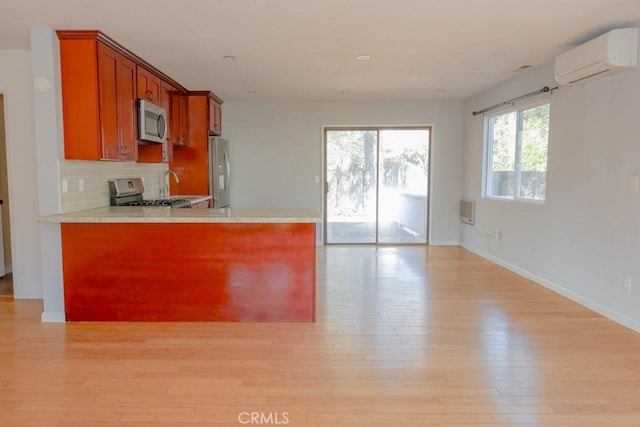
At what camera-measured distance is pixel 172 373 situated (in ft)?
7.99

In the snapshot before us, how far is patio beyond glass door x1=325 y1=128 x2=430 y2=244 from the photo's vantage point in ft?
22.2

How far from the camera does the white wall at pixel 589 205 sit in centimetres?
324

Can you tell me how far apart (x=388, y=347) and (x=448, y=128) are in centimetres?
482

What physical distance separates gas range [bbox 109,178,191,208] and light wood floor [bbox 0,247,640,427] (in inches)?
48.1

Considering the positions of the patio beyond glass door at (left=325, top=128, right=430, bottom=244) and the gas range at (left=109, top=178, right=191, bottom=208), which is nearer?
the gas range at (left=109, top=178, right=191, bottom=208)

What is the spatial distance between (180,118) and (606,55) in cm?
475

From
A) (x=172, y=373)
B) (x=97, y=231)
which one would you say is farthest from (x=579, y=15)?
(x=97, y=231)

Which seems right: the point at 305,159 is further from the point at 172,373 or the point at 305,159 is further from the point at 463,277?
the point at 172,373

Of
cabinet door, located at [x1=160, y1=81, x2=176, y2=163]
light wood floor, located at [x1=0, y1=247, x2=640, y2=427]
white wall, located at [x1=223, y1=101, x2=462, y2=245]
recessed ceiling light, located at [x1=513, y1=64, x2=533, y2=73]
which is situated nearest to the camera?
light wood floor, located at [x1=0, y1=247, x2=640, y2=427]

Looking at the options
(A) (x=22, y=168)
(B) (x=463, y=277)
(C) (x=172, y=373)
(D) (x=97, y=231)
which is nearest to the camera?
(C) (x=172, y=373)

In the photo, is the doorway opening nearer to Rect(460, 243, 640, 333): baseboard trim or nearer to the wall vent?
Rect(460, 243, 640, 333): baseboard trim

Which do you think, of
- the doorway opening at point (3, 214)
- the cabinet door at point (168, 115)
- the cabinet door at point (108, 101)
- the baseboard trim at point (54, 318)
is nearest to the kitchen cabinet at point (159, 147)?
the cabinet door at point (168, 115)

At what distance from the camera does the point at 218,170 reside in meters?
5.91

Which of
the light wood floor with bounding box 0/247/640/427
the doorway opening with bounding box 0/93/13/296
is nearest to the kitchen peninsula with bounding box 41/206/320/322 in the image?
the light wood floor with bounding box 0/247/640/427
